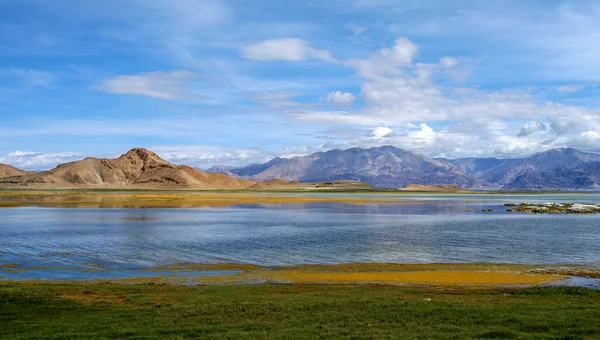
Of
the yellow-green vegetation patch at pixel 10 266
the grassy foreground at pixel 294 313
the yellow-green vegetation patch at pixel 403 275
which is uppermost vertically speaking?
the grassy foreground at pixel 294 313

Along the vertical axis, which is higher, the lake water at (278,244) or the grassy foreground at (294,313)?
the grassy foreground at (294,313)

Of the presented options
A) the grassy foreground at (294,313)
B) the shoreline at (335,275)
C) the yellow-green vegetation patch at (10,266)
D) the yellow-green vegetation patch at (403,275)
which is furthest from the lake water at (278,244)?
the grassy foreground at (294,313)

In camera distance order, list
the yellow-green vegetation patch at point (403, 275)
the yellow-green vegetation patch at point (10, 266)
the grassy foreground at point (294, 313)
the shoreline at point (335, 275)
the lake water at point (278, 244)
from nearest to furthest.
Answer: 1. the grassy foreground at point (294, 313)
2. the shoreline at point (335, 275)
3. the yellow-green vegetation patch at point (403, 275)
4. the yellow-green vegetation patch at point (10, 266)
5. the lake water at point (278, 244)

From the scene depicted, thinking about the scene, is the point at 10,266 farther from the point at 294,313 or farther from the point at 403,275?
the point at 403,275

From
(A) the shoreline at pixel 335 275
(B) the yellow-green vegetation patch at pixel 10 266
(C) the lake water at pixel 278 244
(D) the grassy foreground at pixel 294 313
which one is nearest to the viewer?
(D) the grassy foreground at pixel 294 313

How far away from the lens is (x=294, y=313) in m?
16.4

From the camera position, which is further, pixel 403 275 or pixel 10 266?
pixel 10 266

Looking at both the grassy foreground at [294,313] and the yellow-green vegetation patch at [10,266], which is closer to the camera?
the grassy foreground at [294,313]

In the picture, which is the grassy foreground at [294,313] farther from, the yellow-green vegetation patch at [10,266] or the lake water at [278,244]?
the lake water at [278,244]

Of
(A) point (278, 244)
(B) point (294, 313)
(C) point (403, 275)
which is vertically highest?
(B) point (294, 313)

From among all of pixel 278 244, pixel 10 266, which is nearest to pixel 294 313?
pixel 10 266

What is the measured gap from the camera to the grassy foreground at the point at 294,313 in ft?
45.7

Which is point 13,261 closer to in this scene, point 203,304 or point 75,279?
point 75,279

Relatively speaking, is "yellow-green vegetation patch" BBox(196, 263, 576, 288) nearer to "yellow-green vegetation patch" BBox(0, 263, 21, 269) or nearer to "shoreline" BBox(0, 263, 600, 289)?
"shoreline" BBox(0, 263, 600, 289)
